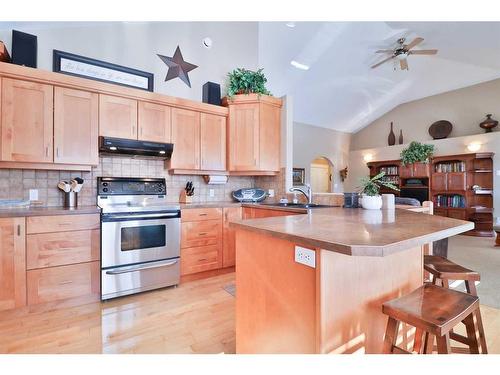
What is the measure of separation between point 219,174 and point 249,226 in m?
2.34

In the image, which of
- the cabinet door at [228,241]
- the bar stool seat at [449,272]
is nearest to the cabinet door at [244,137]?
the cabinet door at [228,241]

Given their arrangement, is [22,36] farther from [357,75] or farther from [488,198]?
[488,198]

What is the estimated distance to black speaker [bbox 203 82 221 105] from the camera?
3662 millimetres

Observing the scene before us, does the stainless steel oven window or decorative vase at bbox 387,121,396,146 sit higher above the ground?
decorative vase at bbox 387,121,396,146

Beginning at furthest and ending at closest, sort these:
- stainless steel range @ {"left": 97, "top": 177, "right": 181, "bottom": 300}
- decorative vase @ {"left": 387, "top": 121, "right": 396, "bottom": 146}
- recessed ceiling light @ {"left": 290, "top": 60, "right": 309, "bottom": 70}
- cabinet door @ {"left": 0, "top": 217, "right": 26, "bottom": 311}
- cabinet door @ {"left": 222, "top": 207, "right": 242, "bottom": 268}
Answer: decorative vase @ {"left": 387, "top": 121, "right": 396, "bottom": 146}
recessed ceiling light @ {"left": 290, "top": 60, "right": 309, "bottom": 70}
cabinet door @ {"left": 222, "top": 207, "right": 242, "bottom": 268}
stainless steel range @ {"left": 97, "top": 177, "right": 181, "bottom": 300}
cabinet door @ {"left": 0, "top": 217, "right": 26, "bottom": 311}

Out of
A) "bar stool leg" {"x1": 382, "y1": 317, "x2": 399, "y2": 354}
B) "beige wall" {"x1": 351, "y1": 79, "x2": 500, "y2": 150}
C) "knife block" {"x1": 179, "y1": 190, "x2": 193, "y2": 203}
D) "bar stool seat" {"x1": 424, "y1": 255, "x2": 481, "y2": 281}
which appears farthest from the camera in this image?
"beige wall" {"x1": 351, "y1": 79, "x2": 500, "y2": 150}

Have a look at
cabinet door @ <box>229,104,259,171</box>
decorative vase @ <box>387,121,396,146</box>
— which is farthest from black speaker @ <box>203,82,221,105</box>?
decorative vase @ <box>387,121,396,146</box>

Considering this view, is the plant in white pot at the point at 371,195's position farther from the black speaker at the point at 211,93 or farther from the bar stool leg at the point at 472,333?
the black speaker at the point at 211,93

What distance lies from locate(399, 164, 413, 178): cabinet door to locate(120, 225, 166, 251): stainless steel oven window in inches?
292

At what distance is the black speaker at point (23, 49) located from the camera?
8.29 feet

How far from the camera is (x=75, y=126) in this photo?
2.64m

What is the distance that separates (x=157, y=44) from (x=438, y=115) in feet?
26.3

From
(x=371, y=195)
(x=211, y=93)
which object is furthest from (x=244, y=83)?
(x=371, y=195)

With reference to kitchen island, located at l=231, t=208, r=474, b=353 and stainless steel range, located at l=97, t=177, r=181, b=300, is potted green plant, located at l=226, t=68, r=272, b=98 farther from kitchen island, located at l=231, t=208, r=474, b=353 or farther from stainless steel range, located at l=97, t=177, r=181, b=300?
kitchen island, located at l=231, t=208, r=474, b=353
